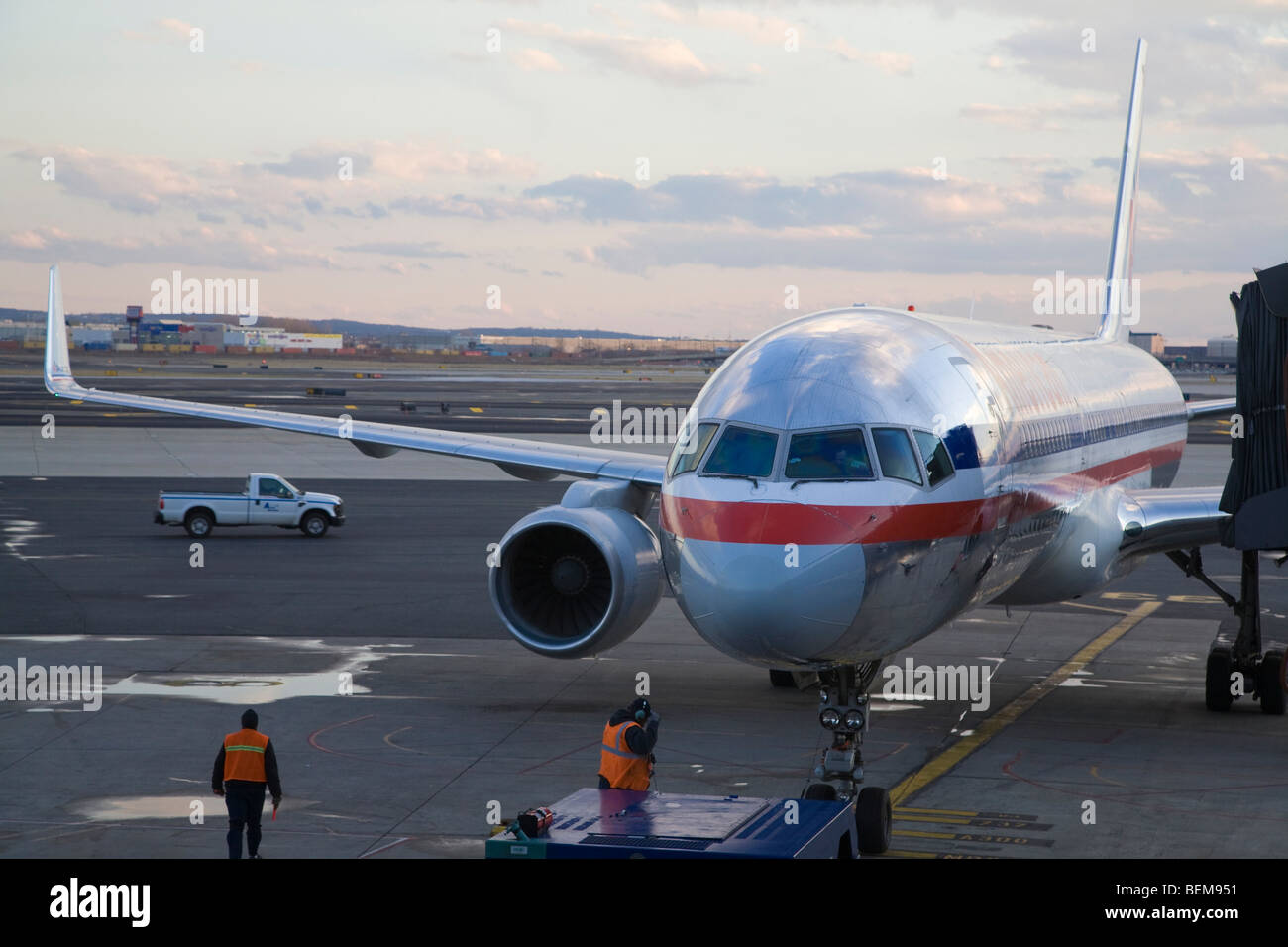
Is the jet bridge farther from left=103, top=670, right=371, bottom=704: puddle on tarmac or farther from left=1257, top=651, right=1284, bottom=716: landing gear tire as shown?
left=103, top=670, right=371, bottom=704: puddle on tarmac

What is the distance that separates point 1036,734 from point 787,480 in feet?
27.2

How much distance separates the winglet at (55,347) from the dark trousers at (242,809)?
17.4 m

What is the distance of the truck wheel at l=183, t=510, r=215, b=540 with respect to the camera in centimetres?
4066

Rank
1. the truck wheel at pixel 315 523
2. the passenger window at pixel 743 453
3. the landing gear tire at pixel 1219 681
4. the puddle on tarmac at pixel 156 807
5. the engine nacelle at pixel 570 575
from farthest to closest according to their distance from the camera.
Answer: the truck wheel at pixel 315 523
the landing gear tire at pixel 1219 681
the engine nacelle at pixel 570 575
the puddle on tarmac at pixel 156 807
the passenger window at pixel 743 453

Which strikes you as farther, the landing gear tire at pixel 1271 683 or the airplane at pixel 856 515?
the landing gear tire at pixel 1271 683

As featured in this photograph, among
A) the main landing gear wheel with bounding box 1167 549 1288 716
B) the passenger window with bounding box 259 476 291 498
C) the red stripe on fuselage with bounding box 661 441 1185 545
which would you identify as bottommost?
the main landing gear wheel with bounding box 1167 549 1288 716

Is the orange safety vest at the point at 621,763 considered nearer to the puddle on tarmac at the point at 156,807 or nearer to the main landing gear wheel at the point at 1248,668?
the puddle on tarmac at the point at 156,807

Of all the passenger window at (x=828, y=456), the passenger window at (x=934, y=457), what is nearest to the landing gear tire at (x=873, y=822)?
the passenger window at (x=934, y=457)

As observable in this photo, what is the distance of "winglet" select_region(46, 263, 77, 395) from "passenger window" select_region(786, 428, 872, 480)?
64.8ft

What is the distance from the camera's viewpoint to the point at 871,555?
13438 mm

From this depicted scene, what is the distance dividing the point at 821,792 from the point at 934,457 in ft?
11.1

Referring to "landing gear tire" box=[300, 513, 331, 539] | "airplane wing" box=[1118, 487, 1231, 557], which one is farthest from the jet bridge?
"landing gear tire" box=[300, 513, 331, 539]

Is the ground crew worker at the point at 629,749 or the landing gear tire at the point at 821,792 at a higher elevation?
the ground crew worker at the point at 629,749

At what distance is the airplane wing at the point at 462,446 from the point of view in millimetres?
22281
